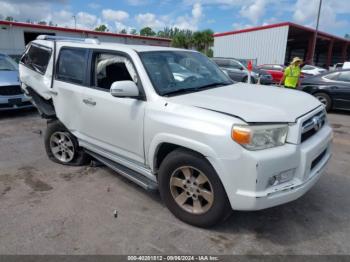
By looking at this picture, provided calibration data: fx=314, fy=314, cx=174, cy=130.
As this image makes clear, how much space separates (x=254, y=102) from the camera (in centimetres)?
320

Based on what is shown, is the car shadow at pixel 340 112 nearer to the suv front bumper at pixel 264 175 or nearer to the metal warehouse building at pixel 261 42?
the suv front bumper at pixel 264 175

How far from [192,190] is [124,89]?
1.27 metres

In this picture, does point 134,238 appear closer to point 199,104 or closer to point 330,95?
point 199,104

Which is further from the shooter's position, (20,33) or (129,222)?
(20,33)

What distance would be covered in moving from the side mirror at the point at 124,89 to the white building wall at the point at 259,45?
96.1 ft

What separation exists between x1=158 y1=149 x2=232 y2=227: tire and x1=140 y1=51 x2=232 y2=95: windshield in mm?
823

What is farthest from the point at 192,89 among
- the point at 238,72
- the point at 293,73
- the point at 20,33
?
the point at 20,33

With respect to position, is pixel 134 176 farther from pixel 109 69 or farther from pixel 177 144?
pixel 109 69

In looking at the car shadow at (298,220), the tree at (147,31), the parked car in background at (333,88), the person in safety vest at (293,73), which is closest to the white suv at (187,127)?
the car shadow at (298,220)

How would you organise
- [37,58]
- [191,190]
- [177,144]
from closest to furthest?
[177,144] < [191,190] < [37,58]

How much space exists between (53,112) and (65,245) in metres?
2.54

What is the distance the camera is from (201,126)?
289 centimetres

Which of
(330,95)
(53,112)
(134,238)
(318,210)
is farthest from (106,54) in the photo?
(330,95)

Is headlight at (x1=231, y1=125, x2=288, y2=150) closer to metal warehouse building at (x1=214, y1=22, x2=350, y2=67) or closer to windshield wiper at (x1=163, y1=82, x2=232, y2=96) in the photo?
windshield wiper at (x1=163, y1=82, x2=232, y2=96)
